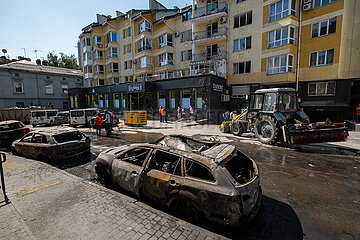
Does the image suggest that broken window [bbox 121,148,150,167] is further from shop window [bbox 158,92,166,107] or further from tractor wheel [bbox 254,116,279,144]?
shop window [bbox 158,92,166,107]

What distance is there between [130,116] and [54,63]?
4897 centimetres

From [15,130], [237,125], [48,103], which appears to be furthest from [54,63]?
[237,125]

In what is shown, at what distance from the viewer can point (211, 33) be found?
953 inches

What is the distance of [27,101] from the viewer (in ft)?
109

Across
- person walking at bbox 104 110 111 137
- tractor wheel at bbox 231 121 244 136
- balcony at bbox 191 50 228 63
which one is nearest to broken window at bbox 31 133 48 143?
person walking at bbox 104 110 111 137

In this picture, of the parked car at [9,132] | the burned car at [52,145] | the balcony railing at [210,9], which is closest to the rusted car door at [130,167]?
the burned car at [52,145]

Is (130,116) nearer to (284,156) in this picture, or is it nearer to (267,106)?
(267,106)

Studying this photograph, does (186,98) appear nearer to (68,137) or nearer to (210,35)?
(210,35)

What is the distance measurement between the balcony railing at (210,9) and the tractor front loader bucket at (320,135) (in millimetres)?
19942

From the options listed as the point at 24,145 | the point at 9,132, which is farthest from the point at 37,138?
the point at 9,132

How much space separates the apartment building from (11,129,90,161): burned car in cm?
993

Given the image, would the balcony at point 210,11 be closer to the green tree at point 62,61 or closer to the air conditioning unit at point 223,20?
the air conditioning unit at point 223,20

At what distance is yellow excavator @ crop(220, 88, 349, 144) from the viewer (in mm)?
8180

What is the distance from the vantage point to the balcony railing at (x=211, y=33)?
23.1 metres
